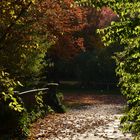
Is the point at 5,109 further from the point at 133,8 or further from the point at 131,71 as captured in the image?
the point at 133,8

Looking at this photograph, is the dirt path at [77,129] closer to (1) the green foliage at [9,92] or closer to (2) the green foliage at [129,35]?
(2) the green foliage at [129,35]

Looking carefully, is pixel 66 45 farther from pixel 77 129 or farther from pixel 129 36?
pixel 129 36

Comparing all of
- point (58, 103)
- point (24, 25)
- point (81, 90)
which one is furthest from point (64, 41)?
point (24, 25)

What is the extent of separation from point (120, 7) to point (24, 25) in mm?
4496

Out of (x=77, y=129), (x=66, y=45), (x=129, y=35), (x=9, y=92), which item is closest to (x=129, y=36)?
(x=129, y=35)

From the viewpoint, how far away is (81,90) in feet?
139

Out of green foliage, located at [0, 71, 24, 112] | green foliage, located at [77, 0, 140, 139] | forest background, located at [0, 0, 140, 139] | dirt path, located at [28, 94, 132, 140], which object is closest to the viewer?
green foliage, located at [0, 71, 24, 112]

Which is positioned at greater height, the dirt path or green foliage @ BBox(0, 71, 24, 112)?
green foliage @ BBox(0, 71, 24, 112)

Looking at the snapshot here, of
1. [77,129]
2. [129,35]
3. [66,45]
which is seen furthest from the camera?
[66,45]

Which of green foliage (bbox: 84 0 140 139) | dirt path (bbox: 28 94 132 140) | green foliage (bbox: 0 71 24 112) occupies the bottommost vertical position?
dirt path (bbox: 28 94 132 140)

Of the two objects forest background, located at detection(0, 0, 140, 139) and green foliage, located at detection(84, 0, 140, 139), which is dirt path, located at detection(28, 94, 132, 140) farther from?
green foliage, located at detection(84, 0, 140, 139)

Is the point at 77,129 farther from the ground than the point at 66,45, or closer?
closer

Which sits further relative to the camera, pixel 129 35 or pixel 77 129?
pixel 77 129

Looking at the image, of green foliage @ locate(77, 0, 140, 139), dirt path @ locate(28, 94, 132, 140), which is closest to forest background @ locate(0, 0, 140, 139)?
green foliage @ locate(77, 0, 140, 139)
